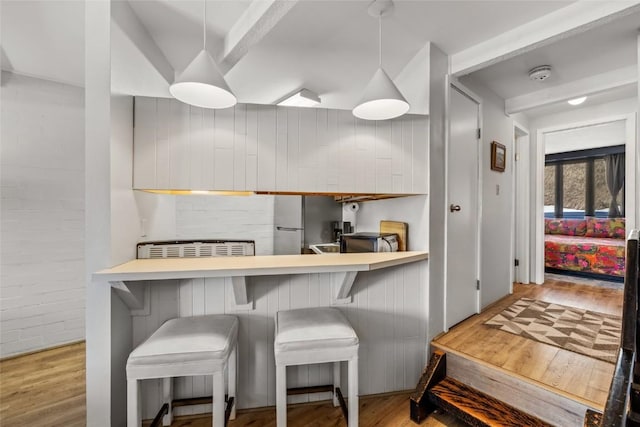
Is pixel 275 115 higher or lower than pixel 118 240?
higher

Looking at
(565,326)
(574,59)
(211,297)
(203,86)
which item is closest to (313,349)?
(211,297)

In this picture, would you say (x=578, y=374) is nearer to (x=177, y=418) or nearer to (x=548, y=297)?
(x=548, y=297)

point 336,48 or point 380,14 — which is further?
point 336,48

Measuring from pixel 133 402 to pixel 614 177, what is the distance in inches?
294

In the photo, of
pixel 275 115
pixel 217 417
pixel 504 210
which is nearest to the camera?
pixel 217 417

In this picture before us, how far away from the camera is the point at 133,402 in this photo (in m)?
1.26

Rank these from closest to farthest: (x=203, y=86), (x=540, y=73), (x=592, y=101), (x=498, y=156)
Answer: (x=203, y=86) → (x=540, y=73) → (x=498, y=156) → (x=592, y=101)

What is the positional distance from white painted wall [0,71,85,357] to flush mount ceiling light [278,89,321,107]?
209cm

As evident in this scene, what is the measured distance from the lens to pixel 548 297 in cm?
318

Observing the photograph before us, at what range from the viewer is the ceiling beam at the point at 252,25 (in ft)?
4.93

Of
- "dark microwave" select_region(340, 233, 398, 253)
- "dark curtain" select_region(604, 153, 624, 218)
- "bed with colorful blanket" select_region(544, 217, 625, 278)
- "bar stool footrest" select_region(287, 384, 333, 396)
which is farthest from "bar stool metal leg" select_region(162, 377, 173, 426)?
"dark curtain" select_region(604, 153, 624, 218)

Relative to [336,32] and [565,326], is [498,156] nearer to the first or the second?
[565,326]

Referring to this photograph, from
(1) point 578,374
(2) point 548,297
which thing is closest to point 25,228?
(1) point 578,374

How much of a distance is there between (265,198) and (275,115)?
0.96m
